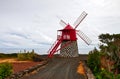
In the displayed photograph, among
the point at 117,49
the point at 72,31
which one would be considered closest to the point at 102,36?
the point at 72,31

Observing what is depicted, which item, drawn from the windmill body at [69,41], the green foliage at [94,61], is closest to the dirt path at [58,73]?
the green foliage at [94,61]

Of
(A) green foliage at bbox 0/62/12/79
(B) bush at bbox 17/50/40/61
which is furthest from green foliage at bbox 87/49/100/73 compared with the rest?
(B) bush at bbox 17/50/40/61

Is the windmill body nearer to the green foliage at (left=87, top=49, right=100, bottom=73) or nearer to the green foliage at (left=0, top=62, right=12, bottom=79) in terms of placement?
the green foliage at (left=87, top=49, right=100, bottom=73)

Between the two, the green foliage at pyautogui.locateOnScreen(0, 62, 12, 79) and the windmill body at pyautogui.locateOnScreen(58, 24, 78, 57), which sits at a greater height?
the windmill body at pyautogui.locateOnScreen(58, 24, 78, 57)

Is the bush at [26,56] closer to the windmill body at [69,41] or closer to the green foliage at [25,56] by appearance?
the green foliage at [25,56]

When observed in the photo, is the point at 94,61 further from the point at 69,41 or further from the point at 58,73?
the point at 69,41

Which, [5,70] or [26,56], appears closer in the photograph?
[5,70]

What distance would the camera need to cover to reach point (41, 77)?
93.1ft

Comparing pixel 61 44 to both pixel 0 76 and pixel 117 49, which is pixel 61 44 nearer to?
pixel 117 49

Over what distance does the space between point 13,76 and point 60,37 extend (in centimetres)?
3691

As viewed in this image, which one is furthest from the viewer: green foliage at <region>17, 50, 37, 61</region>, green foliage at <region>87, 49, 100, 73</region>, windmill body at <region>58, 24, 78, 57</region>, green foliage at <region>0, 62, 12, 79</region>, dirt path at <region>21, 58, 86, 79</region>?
windmill body at <region>58, 24, 78, 57</region>

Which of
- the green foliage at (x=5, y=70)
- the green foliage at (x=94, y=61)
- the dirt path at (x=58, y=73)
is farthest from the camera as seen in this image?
the green foliage at (x=94, y=61)

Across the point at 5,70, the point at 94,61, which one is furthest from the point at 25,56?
the point at 5,70

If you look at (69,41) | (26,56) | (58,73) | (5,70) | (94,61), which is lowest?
(58,73)
